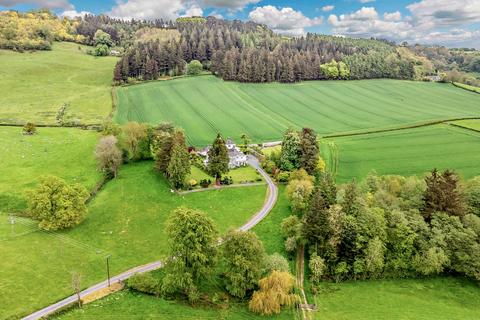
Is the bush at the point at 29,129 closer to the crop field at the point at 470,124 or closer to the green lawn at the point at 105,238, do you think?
the green lawn at the point at 105,238

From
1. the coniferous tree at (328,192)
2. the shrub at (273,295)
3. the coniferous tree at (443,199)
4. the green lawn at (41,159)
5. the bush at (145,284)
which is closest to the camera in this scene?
the shrub at (273,295)

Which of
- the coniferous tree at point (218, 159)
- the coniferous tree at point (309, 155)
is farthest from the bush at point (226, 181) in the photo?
the coniferous tree at point (309, 155)

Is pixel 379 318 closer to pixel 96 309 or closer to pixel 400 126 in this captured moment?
pixel 96 309

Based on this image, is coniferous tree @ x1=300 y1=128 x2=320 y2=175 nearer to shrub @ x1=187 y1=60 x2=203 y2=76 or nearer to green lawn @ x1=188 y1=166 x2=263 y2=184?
green lawn @ x1=188 y1=166 x2=263 y2=184

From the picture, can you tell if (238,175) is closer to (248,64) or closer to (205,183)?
(205,183)

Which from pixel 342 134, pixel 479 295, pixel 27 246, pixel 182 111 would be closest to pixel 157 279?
pixel 27 246

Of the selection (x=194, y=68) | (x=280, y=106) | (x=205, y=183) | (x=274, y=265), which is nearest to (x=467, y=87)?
(x=280, y=106)

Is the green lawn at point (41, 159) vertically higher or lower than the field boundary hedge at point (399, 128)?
lower
